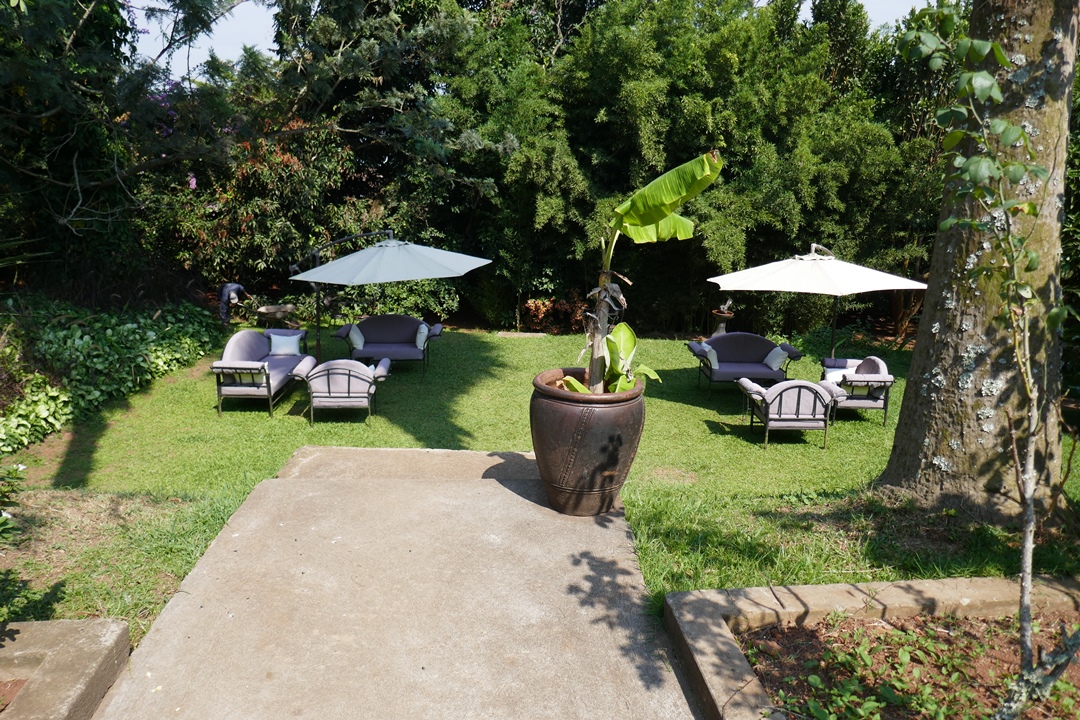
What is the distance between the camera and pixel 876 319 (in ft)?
58.3

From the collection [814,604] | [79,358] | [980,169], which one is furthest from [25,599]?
[79,358]

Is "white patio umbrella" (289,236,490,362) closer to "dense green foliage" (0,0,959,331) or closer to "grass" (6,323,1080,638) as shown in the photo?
"grass" (6,323,1080,638)

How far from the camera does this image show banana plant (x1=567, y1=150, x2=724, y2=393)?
4609mm

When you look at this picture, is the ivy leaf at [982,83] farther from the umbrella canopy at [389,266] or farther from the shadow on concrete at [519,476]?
the umbrella canopy at [389,266]

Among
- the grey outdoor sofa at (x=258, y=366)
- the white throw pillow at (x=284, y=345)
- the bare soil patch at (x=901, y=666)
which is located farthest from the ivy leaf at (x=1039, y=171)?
the white throw pillow at (x=284, y=345)

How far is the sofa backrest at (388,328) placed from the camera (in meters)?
12.2

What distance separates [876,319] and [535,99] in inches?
397

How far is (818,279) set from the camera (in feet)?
30.8

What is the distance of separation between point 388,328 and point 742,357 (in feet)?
19.6

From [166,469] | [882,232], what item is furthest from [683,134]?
[166,469]

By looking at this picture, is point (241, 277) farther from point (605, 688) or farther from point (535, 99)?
point (605, 688)

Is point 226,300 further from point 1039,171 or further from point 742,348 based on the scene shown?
point 1039,171

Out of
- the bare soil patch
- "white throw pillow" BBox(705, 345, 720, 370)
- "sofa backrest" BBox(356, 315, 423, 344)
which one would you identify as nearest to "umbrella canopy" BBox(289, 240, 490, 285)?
"sofa backrest" BBox(356, 315, 423, 344)

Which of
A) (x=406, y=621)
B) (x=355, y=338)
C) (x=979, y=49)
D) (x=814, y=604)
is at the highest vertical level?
(x=979, y=49)
